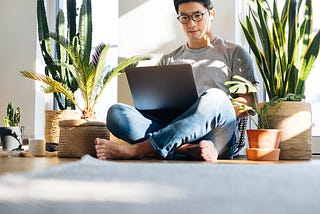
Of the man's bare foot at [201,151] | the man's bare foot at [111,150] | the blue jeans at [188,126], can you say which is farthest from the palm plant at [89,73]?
the man's bare foot at [201,151]

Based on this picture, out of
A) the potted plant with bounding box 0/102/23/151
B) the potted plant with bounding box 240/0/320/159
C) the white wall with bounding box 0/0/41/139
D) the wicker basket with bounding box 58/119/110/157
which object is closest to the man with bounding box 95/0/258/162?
the potted plant with bounding box 240/0/320/159

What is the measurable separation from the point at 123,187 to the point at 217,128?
4.30 feet

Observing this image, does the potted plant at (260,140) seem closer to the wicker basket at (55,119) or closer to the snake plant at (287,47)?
the snake plant at (287,47)

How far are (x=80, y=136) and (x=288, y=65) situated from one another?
3.60 ft

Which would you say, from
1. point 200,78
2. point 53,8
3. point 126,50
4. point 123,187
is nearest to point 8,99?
point 53,8

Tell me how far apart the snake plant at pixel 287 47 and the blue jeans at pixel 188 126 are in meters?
0.37

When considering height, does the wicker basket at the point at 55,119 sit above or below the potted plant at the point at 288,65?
below

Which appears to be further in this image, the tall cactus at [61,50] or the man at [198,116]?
the tall cactus at [61,50]

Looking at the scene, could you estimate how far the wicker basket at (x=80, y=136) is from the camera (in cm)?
243

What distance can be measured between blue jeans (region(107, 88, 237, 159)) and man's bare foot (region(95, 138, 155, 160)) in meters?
0.07

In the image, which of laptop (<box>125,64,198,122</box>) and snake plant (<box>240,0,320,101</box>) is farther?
snake plant (<box>240,0,320,101</box>)

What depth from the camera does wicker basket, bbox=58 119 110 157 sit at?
2430mm

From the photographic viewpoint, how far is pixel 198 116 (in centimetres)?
195

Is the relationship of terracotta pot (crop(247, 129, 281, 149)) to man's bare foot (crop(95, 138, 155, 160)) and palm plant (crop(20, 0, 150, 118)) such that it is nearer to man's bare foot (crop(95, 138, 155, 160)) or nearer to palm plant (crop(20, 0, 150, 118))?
man's bare foot (crop(95, 138, 155, 160))
